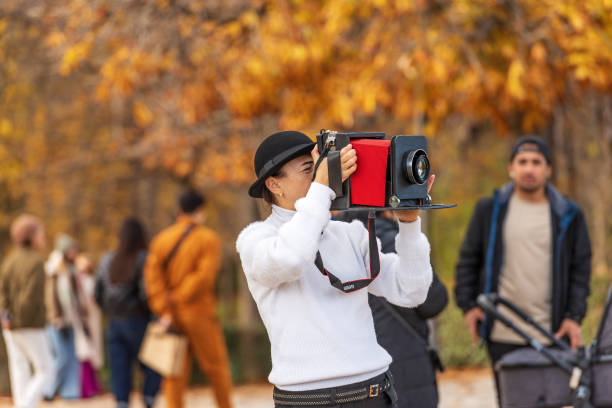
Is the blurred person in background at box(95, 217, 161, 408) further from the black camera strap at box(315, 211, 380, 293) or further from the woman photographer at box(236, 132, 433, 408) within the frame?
the black camera strap at box(315, 211, 380, 293)

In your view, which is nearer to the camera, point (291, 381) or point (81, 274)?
point (291, 381)

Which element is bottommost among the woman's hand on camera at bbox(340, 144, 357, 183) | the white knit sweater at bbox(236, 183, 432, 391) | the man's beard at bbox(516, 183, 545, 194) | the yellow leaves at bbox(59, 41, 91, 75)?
the white knit sweater at bbox(236, 183, 432, 391)

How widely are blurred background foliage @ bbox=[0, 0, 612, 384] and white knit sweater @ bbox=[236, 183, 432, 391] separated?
534cm

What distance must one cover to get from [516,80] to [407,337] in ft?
15.1

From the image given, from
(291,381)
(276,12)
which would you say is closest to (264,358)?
(276,12)

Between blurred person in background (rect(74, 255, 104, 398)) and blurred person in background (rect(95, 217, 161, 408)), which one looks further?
blurred person in background (rect(74, 255, 104, 398))

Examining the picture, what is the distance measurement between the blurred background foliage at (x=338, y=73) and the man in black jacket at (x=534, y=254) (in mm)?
2842

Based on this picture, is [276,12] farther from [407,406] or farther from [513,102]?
[407,406]

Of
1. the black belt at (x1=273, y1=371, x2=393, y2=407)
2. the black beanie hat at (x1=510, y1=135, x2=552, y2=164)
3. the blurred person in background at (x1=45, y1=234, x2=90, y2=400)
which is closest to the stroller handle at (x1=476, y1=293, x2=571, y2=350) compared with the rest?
the black beanie hat at (x1=510, y1=135, x2=552, y2=164)

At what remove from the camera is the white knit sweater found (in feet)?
9.23

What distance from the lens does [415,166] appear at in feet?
9.26

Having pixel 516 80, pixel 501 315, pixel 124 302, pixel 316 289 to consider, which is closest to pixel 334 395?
pixel 316 289

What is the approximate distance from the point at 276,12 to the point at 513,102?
8.41ft

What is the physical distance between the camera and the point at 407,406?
398 centimetres
